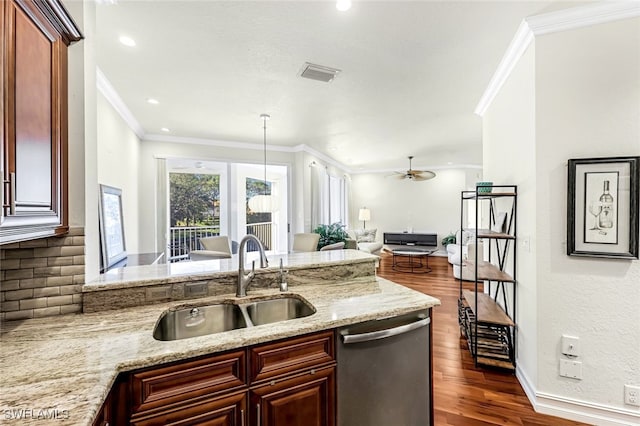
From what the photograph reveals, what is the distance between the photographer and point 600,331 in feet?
6.01

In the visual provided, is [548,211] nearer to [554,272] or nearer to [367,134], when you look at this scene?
[554,272]

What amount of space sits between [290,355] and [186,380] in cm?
43

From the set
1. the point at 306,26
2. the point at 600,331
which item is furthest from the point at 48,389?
the point at 600,331

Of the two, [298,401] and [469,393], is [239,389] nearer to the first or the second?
[298,401]

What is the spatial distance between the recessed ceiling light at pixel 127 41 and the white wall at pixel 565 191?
292 centimetres

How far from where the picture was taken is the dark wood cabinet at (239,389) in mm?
1007

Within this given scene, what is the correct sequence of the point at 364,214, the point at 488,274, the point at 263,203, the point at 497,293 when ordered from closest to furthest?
1. the point at 488,274
2. the point at 497,293
3. the point at 263,203
4. the point at 364,214

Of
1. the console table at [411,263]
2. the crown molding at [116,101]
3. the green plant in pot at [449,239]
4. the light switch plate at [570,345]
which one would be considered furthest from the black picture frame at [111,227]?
the green plant in pot at [449,239]

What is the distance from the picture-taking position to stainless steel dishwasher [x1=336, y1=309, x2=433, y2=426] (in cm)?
139

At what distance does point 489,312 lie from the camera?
8.16ft

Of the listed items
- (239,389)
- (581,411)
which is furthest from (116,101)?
(581,411)

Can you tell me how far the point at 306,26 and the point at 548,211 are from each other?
2.13m

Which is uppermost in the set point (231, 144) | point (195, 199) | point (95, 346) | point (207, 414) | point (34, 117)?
point (231, 144)

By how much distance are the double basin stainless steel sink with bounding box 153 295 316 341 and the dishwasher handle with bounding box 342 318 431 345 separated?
265 mm
